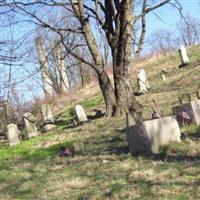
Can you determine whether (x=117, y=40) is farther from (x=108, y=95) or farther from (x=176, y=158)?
(x=176, y=158)

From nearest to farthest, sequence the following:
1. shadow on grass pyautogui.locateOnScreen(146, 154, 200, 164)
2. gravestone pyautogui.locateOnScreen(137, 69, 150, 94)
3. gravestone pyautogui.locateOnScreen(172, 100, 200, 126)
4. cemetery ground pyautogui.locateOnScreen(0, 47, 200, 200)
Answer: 1. cemetery ground pyautogui.locateOnScreen(0, 47, 200, 200)
2. shadow on grass pyautogui.locateOnScreen(146, 154, 200, 164)
3. gravestone pyautogui.locateOnScreen(172, 100, 200, 126)
4. gravestone pyautogui.locateOnScreen(137, 69, 150, 94)

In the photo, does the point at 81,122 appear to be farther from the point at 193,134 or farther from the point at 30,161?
the point at 193,134

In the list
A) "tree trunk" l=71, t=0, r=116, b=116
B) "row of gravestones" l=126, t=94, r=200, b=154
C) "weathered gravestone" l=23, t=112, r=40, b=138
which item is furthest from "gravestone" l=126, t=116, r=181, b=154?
"weathered gravestone" l=23, t=112, r=40, b=138

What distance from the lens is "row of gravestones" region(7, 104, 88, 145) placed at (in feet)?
59.0

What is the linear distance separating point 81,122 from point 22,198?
32.1 ft

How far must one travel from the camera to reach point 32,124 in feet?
65.7

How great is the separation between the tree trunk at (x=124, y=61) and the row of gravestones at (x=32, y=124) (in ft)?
7.99

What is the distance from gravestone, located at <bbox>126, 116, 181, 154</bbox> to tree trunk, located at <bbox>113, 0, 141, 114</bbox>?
5889mm

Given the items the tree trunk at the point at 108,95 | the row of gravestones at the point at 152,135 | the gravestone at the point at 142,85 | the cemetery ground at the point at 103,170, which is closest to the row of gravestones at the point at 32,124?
the tree trunk at the point at 108,95

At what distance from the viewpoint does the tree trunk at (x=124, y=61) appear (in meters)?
15.0

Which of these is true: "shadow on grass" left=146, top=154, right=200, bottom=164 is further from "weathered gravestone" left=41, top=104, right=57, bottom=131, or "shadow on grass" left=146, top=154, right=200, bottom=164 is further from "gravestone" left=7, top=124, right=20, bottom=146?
"weathered gravestone" left=41, top=104, right=57, bottom=131

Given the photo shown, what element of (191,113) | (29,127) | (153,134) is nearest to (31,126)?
(29,127)

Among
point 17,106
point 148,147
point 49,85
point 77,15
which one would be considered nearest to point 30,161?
point 148,147

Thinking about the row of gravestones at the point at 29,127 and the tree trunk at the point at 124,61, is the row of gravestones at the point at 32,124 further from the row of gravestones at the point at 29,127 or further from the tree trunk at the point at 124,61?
the tree trunk at the point at 124,61
